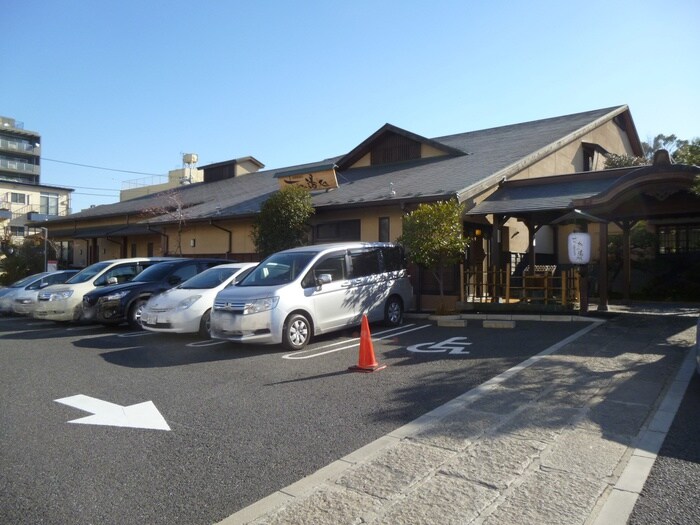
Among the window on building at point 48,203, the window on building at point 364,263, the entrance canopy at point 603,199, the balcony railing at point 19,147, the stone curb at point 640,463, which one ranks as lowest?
the stone curb at point 640,463

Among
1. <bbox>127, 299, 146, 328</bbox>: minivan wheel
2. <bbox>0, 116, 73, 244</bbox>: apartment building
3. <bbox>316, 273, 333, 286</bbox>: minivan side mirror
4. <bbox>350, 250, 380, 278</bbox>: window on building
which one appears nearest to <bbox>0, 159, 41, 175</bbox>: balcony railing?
<bbox>0, 116, 73, 244</bbox>: apartment building

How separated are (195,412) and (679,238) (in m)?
17.6

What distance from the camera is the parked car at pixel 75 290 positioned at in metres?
12.7

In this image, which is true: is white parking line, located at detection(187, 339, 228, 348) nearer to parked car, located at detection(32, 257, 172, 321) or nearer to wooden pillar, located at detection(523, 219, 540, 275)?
parked car, located at detection(32, 257, 172, 321)

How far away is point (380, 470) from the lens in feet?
13.1

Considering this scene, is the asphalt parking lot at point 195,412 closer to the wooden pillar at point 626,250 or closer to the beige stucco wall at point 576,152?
the wooden pillar at point 626,250

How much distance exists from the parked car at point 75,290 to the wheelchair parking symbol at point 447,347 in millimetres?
8097

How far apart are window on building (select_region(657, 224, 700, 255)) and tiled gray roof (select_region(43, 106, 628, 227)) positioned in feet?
14.9

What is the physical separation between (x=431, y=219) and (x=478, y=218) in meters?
3.23

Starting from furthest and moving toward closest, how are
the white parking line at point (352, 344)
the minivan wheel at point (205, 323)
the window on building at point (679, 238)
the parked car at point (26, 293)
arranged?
the window on building at point (679, 238) → the parked car at point (26, 293) → the minivan wheel at point (205, 323) → the white parking line at point (352, 344)

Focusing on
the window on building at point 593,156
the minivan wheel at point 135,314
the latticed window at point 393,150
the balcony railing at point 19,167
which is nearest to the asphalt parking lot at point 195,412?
the minivan wheel at point 135,314

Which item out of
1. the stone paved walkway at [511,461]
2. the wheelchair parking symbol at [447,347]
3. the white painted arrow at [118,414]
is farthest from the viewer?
the wheelchair parking symbol at [447,347]

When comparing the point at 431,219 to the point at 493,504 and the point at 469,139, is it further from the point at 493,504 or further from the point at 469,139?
the point at 469,139

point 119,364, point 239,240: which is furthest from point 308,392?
point 239,240
